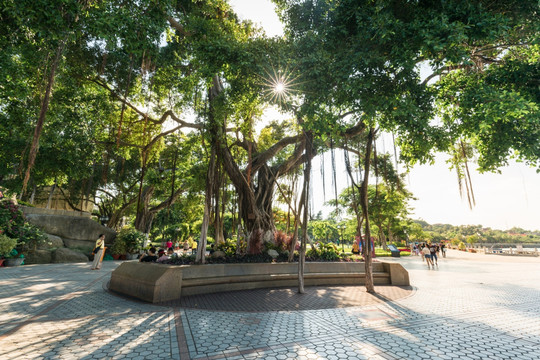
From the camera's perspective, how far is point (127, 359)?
3059 mm

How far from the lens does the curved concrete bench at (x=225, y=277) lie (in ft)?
20.2

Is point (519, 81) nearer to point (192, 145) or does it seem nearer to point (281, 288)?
point (281, 288)

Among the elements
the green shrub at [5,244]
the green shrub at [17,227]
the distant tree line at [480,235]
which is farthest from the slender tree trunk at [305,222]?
the distant tree line at [480,235]

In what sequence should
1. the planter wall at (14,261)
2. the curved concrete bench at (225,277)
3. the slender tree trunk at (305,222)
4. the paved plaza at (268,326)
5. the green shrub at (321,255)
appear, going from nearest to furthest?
the paved plaza at (268,326) → the curved concrete bench at (225,277) → the slender tree trunk at (305,222) → the green shrub at (321,255) → the planter wall at (14,261)

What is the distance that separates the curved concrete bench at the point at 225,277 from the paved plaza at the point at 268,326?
0.43 meters

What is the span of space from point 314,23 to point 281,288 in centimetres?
790

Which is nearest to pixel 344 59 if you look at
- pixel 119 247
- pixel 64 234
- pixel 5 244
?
pixel 5 244

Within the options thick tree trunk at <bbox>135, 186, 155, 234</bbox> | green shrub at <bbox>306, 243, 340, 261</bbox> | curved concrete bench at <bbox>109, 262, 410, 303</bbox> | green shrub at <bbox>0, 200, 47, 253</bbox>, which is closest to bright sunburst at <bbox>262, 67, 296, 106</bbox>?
curved concrete bench at <bbox>109, 262, 410, 303</bbox>

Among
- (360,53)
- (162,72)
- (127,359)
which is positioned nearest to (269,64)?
(360,53)

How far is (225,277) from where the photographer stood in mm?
7344

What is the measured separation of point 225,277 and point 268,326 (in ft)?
10.7

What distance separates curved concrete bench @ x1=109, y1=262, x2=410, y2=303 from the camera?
242 inches

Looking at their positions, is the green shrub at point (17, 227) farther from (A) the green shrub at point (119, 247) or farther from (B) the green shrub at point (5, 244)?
(A) the green shrub at point (119, 247)

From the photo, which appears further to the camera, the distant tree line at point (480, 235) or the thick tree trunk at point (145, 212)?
the distant tree line at point (480, 235)
